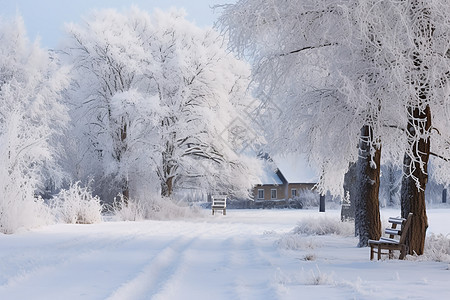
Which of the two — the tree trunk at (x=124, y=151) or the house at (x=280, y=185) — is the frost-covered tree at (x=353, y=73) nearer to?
the tree trunk at (x=124, y=151)

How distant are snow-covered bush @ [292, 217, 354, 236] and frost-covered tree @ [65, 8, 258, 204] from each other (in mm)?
11147

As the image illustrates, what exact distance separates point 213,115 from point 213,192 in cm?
520

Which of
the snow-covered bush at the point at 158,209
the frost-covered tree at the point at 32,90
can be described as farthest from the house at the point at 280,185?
the frost-covered tree at the point at 32,90

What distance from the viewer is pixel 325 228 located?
16609 mm

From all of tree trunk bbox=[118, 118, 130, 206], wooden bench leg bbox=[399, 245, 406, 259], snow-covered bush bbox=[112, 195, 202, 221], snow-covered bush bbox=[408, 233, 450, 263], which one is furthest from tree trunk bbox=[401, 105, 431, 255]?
tree trunk bbox=[118, 118, 130, 206]

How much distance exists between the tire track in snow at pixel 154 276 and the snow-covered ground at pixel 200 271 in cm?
1

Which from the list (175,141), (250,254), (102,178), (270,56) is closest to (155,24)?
(175,141)

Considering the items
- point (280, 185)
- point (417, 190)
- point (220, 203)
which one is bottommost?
point (220, 203)

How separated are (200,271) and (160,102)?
19.5 metres

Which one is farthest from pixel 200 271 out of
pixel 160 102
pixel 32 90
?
pixel 32 90

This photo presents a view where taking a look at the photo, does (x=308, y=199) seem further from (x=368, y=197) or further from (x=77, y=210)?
(x=368, y=197)

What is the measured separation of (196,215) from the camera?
2859 cm

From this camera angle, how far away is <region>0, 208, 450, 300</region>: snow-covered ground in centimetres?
639

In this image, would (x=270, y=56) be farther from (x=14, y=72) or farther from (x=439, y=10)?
(x=14, y=72)
